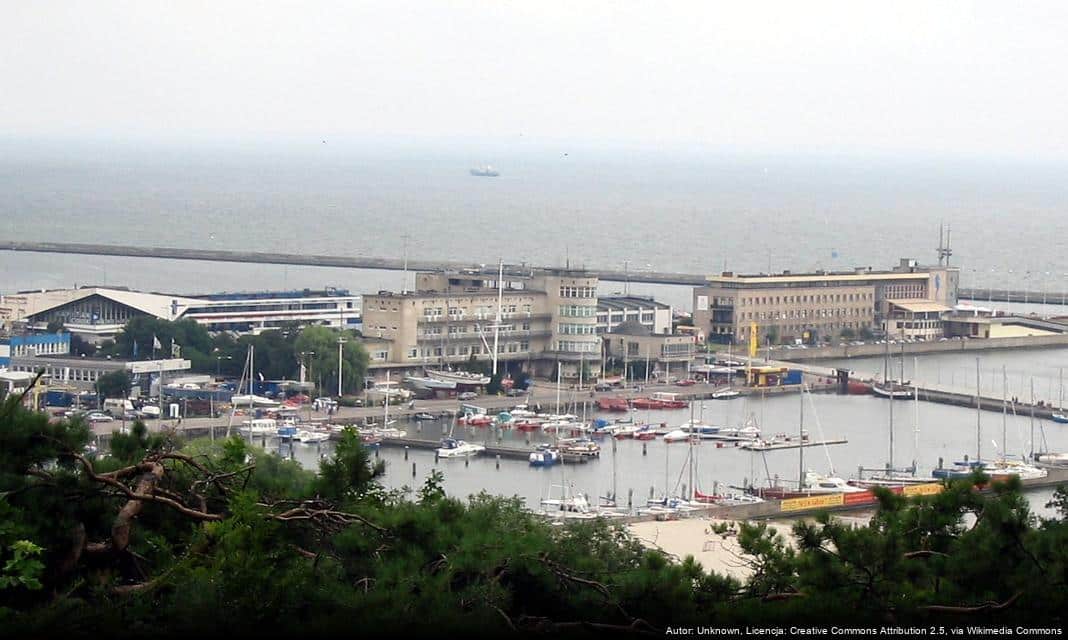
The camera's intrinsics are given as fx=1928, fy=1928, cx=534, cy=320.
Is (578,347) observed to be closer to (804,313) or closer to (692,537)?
(804,313)

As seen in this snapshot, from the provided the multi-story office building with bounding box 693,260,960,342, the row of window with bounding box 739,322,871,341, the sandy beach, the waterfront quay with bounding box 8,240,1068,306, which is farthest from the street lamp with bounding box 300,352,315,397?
the waterfront quay with bounding box 8,240,1068,306

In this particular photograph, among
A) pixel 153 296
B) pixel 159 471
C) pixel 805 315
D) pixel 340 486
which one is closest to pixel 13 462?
pixel 159 471

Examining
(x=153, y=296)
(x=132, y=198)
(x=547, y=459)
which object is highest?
(x=132, y=198)

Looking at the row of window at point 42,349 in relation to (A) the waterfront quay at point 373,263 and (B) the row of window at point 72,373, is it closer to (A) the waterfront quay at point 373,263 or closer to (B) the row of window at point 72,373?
(B) the row of window at point 72,373

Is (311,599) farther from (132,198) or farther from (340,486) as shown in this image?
(132,198)

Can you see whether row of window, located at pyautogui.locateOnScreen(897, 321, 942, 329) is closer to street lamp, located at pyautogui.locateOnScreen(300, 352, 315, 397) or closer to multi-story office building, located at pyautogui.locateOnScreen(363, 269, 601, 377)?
multi-story office building, located at pyautogui.locateOnScreen(363, 269, 601, 377)

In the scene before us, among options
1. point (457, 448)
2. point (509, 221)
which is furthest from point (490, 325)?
point (509, 221)
